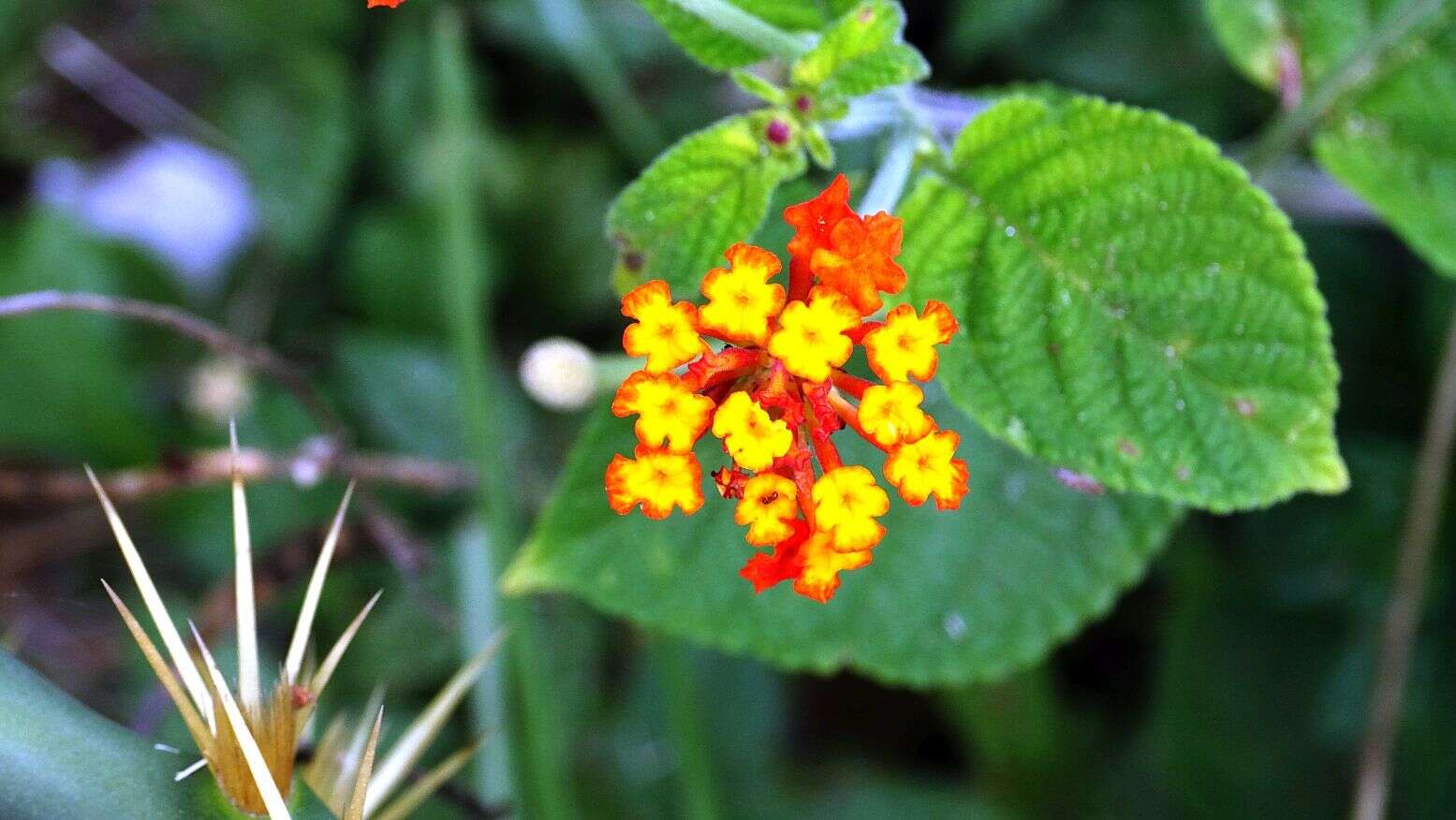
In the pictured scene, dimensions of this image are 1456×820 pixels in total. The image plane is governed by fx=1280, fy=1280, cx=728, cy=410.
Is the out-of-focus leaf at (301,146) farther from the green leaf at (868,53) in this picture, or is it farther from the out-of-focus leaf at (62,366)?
the green leaf at (868,53)

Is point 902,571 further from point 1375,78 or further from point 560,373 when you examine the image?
point 1375,78

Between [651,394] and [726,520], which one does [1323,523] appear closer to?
[726,520]

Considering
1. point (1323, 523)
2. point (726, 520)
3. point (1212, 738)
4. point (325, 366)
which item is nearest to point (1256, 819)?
point (1212, 738)

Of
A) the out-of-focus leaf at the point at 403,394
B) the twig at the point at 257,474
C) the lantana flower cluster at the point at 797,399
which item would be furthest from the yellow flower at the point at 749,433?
the out-of-focus leaf at the point at 403,394

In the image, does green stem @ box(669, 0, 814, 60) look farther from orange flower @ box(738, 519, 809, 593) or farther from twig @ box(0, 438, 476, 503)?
twig @ box(0, 438, 476, 503)

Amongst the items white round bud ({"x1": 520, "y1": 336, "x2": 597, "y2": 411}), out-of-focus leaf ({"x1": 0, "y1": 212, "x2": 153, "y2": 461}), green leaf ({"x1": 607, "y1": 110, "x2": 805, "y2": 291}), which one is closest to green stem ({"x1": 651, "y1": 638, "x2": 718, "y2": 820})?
white round bud ({"x1": 520, "y1": 336, "x2": 597, "y2": 411})

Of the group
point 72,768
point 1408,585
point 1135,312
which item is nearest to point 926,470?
point 1135,312
